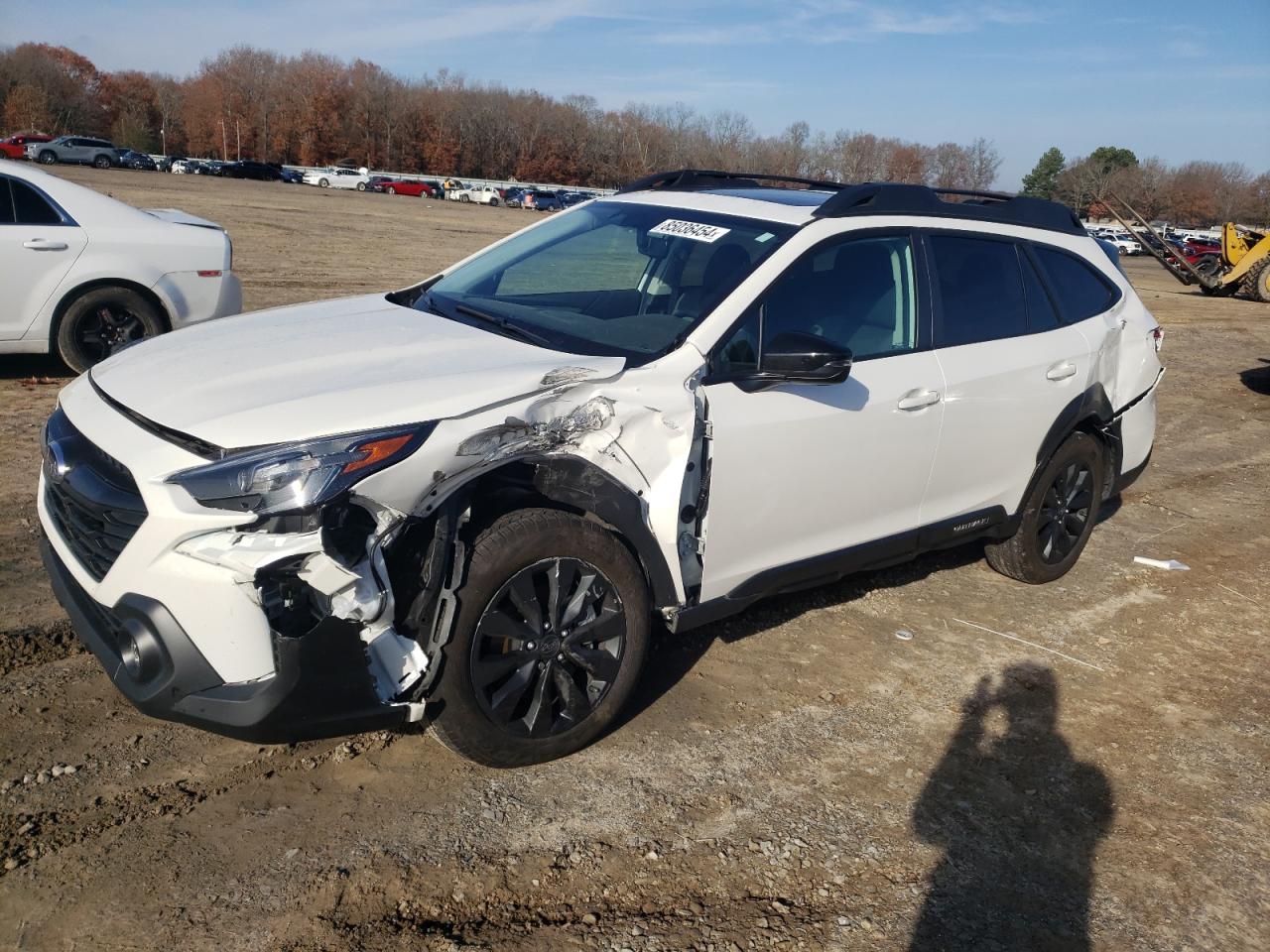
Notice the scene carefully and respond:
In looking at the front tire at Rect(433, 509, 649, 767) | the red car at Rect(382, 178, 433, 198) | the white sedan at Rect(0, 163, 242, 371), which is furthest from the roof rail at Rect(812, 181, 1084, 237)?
the red car at Rect(382, 178, 433, 198)

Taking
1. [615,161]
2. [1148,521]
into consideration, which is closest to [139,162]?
[615,161]

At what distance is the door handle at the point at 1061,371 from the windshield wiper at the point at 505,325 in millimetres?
2591

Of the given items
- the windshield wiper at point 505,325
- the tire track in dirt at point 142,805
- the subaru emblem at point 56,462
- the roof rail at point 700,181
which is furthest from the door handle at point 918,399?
the subaru emblem at point 56,462

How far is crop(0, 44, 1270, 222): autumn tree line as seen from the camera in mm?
110938

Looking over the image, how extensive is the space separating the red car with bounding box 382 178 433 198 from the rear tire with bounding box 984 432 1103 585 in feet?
217

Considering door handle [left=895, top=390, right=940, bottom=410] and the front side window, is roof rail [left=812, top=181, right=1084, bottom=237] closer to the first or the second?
the front side window

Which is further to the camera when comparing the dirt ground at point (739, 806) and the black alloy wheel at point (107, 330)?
the black alloy wheel at point (107, 330)

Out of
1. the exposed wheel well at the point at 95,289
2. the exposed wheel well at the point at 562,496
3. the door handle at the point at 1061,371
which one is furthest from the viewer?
the exposed wheel well at the point at 95,289

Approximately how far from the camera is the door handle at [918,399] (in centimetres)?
439

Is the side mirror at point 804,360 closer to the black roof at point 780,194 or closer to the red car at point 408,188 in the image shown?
the black roof at point 780,194

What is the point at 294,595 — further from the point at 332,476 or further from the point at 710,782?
the point at 710,782

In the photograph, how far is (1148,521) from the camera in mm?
7289

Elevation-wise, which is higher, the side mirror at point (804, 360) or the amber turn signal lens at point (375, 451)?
the side mirror at point (804, 360)

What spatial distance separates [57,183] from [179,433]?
6294 mm
